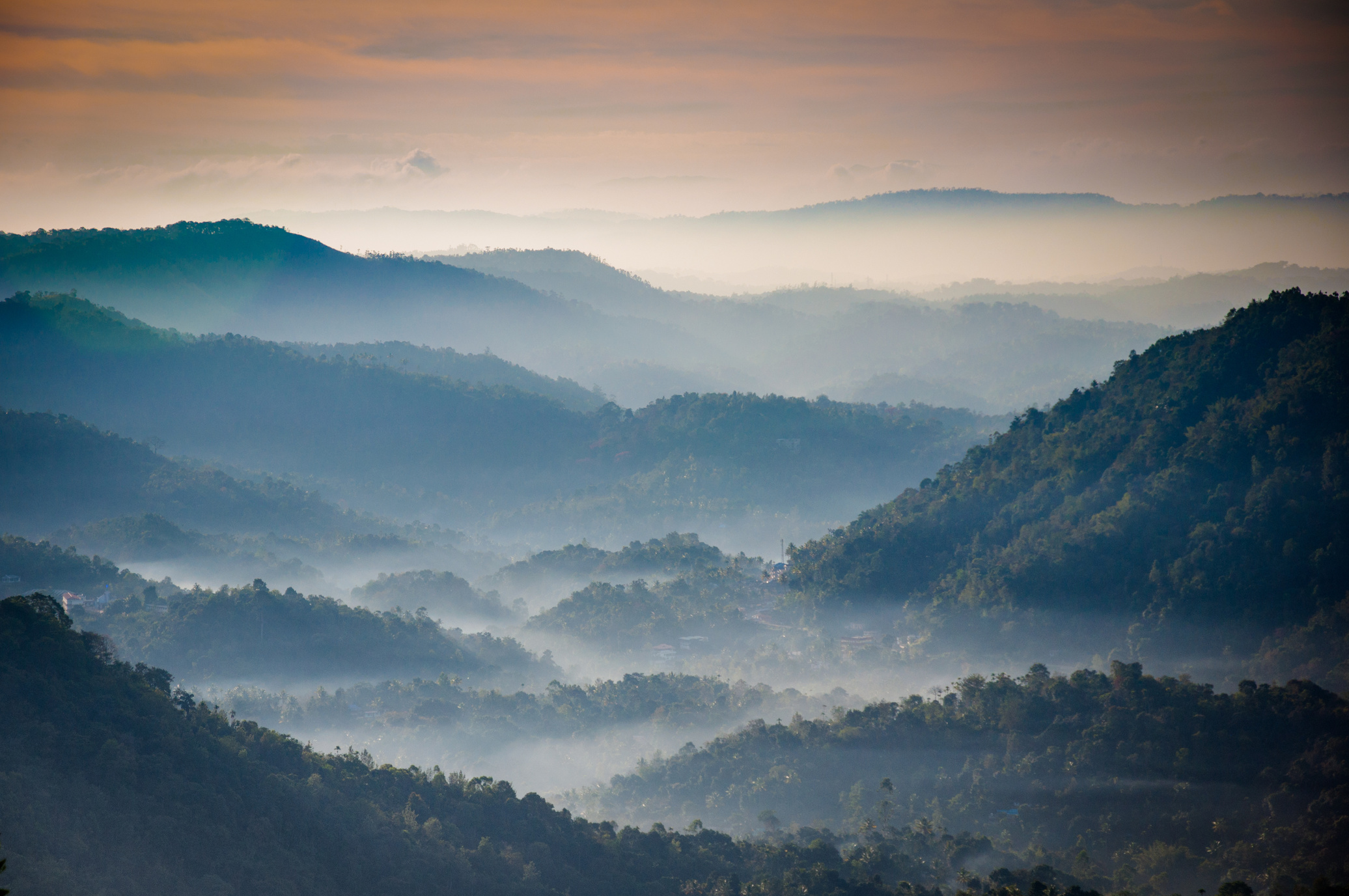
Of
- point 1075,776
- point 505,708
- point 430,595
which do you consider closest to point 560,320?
point 430,595

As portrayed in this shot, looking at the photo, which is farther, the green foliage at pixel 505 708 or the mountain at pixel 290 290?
the mountain at pixel 290 290

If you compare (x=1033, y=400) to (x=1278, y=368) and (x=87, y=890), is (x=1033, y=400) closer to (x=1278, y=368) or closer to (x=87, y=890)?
(x=1278, y=368)

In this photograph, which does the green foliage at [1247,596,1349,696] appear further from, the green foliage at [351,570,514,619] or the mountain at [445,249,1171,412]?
the mountain at [445,249,1171,412]

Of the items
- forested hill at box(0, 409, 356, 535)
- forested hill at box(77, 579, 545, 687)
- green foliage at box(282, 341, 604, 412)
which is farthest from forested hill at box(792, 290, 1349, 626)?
green foliage at box(282, 341, 604, 412)

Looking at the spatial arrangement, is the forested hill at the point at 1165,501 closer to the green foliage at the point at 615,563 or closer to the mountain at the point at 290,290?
the green foliage at the point at 615,563

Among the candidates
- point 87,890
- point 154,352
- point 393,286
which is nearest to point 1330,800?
point 87,890

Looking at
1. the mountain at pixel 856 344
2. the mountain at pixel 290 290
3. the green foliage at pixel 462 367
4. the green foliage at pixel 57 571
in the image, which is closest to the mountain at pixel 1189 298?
the mountain at pixel 856 344

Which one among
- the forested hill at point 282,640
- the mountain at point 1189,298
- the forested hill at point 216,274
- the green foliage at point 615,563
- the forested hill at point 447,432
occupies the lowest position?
the forested hill at point 282,640
